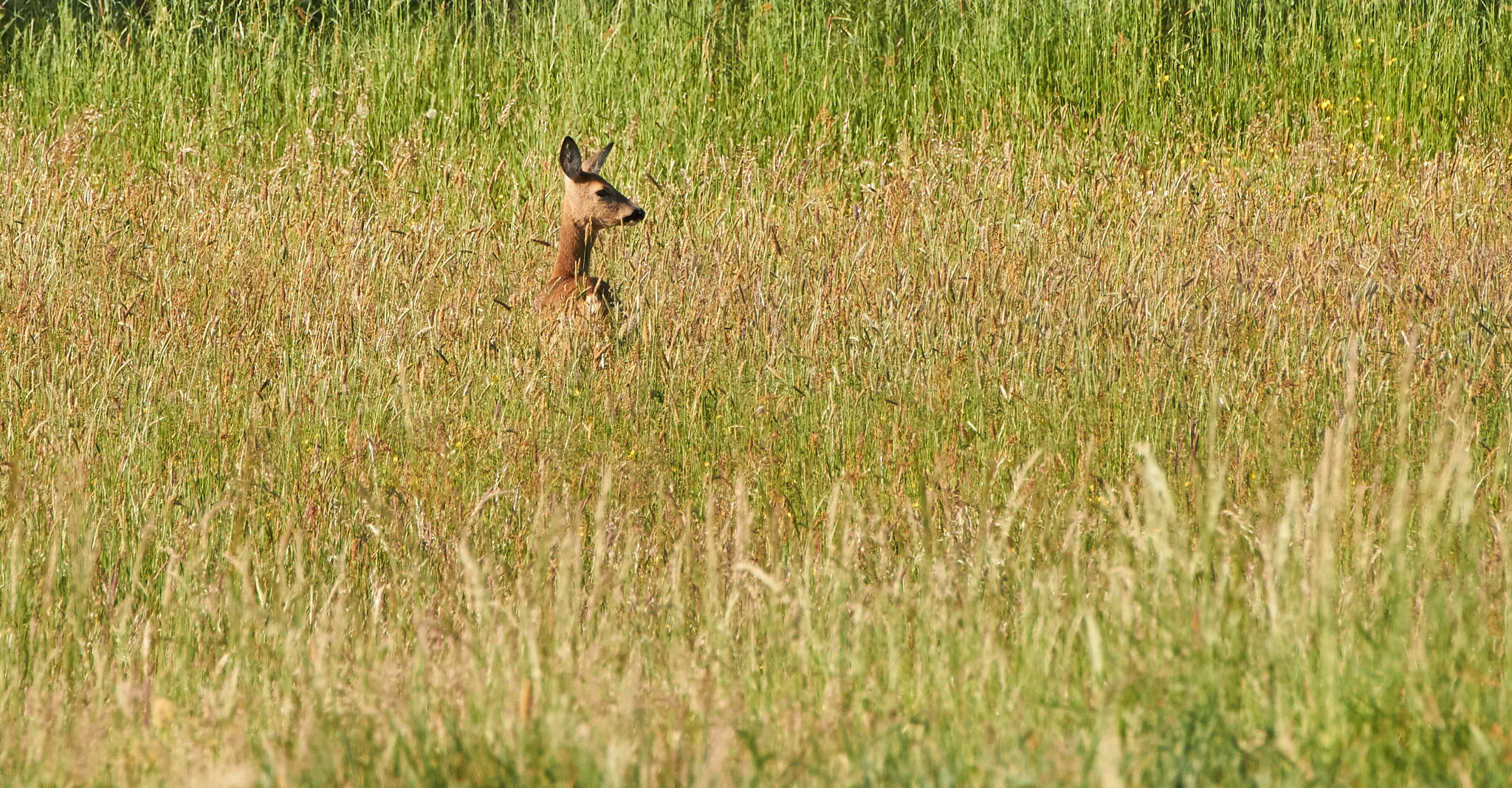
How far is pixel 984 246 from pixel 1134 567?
292 cm

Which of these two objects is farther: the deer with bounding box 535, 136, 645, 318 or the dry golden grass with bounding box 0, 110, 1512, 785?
the deer with bounding box 535, 136, 645, 318

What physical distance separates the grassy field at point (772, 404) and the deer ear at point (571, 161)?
0.44 metres

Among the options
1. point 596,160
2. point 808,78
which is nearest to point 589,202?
point 596,160

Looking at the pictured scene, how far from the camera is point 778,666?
2.29 meters

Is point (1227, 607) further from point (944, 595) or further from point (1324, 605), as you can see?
point (944, 595)

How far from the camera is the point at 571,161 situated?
6.02 meters

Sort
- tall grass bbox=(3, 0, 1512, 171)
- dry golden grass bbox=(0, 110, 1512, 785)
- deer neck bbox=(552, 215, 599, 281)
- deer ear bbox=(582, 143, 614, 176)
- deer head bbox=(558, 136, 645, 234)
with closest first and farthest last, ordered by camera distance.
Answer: dry golden grass bbox=(0, 110, 1512, 785) < deer neck bbox=(552, 215, 599, 281) < deer head bbox=(558, 136, 645, 234) < deer ear bbox=(582, 143, 614, 176) < tall grass bbox=(3, 0, 1512, 171)

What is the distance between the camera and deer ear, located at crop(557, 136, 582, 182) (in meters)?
5.96

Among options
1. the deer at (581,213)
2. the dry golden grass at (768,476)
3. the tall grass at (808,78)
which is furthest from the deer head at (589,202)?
the tall grass at (808,78)

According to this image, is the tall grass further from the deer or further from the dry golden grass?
the deer

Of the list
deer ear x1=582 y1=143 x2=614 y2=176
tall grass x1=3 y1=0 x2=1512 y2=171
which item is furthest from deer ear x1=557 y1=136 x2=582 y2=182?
tall grass x1=3 y1=0 x2=1512 y2=171

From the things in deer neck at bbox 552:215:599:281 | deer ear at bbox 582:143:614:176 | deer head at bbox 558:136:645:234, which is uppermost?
deer ear at bbox 582:143:614:176

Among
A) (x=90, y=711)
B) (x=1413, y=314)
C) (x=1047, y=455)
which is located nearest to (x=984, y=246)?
(x=1413, y=314)

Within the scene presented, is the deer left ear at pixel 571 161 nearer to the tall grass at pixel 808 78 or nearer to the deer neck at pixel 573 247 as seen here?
the deer neck at pixel 573 247
